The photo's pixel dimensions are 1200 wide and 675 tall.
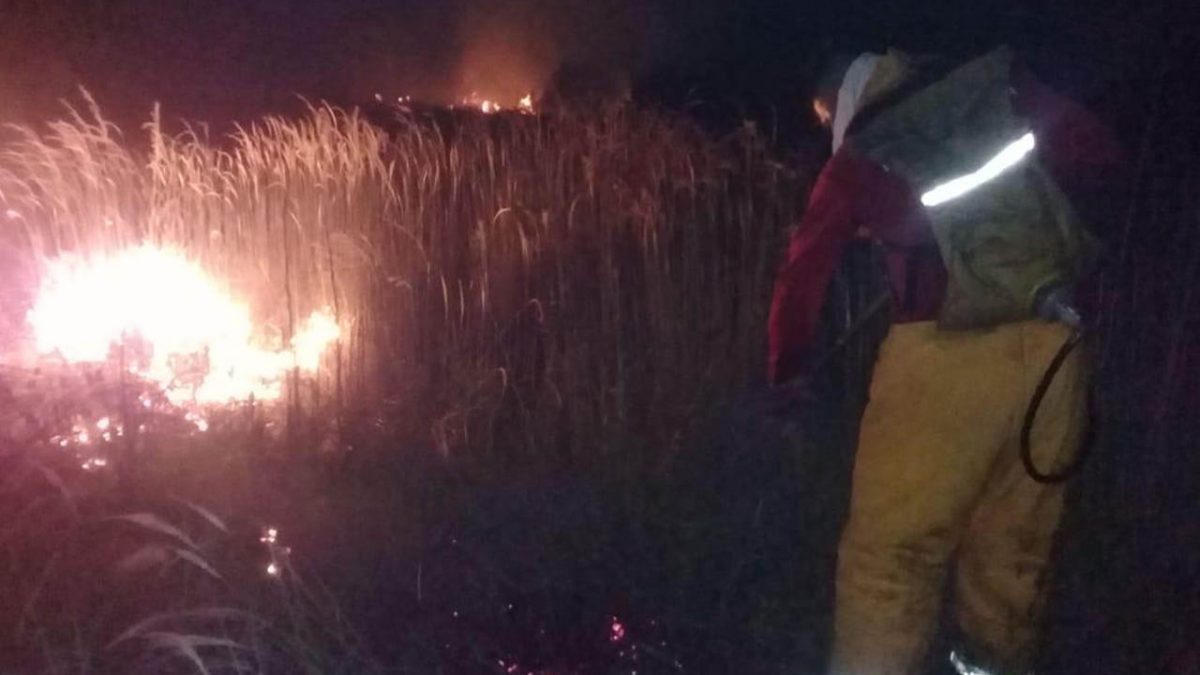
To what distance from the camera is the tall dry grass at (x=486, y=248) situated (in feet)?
19.2

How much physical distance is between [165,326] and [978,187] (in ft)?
13.2

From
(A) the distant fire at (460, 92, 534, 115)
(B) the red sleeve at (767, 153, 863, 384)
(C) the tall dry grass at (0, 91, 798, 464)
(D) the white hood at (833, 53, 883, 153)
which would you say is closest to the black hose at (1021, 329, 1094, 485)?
(B) the red sleeve at (767, 153, 863, 384)

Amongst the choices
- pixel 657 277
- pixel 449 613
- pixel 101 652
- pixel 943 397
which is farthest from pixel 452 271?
pixel 943 397

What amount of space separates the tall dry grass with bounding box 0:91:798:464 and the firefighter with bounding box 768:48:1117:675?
1711 mm

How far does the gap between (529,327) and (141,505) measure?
190cm

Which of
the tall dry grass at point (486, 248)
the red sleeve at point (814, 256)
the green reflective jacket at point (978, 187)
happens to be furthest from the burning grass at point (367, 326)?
the green reflective jacket at point (978, 187)

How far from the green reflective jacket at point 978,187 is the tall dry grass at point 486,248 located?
1.93m

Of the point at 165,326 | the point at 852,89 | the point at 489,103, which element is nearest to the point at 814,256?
the point at 852,89

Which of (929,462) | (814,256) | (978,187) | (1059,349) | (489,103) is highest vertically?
(489,103)

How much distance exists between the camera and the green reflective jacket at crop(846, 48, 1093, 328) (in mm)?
3656

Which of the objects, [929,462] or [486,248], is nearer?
[929,462]

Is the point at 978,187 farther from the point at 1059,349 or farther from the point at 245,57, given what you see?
the point at 245,57

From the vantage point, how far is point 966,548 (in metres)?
3.99

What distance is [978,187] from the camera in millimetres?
3676
